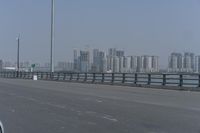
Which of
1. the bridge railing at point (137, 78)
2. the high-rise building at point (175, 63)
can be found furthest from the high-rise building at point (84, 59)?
the high-rise building at point (175, 63)

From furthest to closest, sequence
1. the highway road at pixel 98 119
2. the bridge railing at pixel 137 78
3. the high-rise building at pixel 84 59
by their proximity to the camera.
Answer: the high-rise building at pixel 84 59
the bridge railing at pixel 137 78
the highway road at pixel 98 119

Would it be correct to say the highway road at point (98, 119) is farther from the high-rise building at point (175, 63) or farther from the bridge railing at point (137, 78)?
the high-rise building at point (175, 63)

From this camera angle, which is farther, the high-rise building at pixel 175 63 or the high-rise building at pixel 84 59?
the high-rise building at pixel 84 59

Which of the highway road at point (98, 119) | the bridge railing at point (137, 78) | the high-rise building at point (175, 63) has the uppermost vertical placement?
the high-rise building at point (175, 63)

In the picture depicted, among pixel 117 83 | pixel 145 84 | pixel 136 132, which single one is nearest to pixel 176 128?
pixel 136 132

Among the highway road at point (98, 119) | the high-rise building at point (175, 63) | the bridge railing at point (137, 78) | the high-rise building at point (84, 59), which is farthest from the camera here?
the high-rise building at point (84, 59)

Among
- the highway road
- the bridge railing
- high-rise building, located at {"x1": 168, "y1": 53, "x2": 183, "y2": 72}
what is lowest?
the highway road

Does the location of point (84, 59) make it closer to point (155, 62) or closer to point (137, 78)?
point (155, 62)

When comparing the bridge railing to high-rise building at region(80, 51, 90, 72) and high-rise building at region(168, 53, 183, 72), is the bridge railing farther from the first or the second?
high-rise building at region(80, 51, 90, 72)

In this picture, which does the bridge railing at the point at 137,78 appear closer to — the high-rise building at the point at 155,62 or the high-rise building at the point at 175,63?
the high-rise building at the point at 175,63

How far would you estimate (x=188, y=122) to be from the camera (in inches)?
589

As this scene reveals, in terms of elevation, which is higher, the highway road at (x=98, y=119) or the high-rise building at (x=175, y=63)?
the high-rise building at (x=175, y=63)

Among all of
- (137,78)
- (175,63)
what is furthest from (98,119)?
(175,63)

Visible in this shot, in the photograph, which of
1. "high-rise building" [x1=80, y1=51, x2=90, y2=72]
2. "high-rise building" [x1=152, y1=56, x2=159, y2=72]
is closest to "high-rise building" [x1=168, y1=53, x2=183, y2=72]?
"high-rise building" [x1=152, y1=56, x2=159, y2=72]
